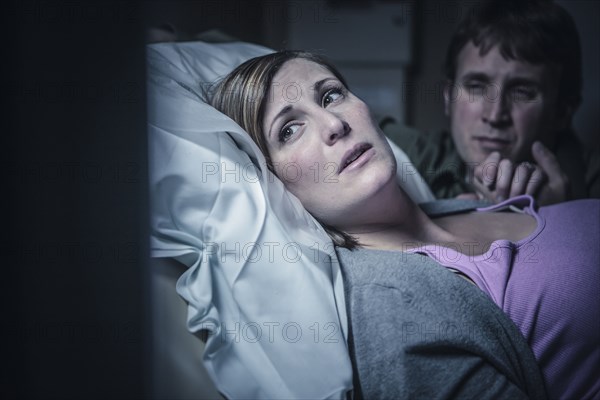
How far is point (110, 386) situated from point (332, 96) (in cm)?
53

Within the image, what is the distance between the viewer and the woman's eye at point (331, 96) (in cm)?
83

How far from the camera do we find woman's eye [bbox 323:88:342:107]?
0.83 meters

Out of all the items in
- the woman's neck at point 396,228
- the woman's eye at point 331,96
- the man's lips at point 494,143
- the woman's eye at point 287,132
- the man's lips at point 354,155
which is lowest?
the woman's neck at point 396,228

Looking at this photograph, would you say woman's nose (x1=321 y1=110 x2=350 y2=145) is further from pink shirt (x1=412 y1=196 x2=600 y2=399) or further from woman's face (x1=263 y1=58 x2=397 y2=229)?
pink shirt (x1=412 y1=196 x2=600 y2=399)

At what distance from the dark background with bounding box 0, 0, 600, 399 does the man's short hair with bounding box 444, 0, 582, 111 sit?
978 mm

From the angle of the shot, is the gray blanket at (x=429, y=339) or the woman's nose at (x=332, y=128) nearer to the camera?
A: the gray blanket at (x=429, y=339)

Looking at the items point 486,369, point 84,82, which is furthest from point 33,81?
point 486,369

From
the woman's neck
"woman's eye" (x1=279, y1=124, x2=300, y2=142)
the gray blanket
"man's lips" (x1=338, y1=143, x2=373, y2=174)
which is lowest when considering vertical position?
the gray blanket

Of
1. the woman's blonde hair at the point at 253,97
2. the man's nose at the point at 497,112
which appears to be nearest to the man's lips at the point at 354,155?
the woman's blonde hair at the point at 253,97

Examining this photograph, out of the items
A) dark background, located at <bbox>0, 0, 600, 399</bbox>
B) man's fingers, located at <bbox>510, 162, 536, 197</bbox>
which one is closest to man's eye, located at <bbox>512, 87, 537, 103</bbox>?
man's fingers, located at <bbox>510, 162, 536, 197</bbox>

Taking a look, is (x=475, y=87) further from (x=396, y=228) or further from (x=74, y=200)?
(x=74, y=200)

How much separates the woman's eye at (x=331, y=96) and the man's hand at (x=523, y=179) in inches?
16.4

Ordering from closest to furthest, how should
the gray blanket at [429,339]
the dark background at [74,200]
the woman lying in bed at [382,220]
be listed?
1. the dark background at [74,200]
2. the gray blanket at [429,339]
3. the woman lying in bed at [382,220]

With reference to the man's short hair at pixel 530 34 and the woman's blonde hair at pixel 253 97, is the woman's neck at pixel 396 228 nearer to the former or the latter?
the woman's blonde hair at pixel 253 97
